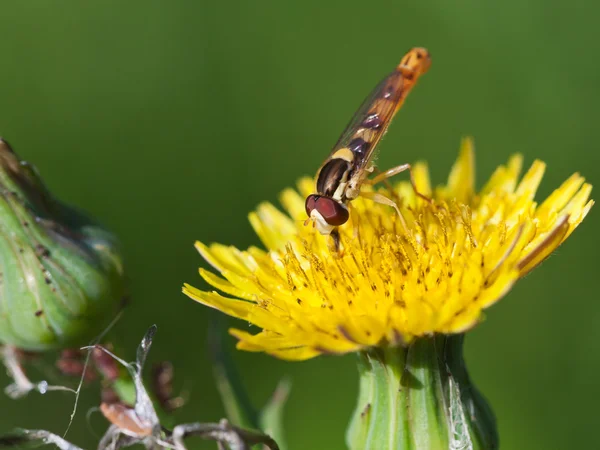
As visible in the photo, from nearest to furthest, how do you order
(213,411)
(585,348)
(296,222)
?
(296,222) → (585,348) → (213,411)

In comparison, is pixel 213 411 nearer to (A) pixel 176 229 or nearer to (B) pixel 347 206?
(A) pixel 176 229

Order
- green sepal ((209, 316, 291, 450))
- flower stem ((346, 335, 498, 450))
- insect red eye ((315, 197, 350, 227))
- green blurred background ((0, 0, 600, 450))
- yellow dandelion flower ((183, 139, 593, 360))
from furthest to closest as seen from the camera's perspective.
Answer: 1. green blurred background ((0, 0, 600, 450))
2. green sepal ((209, 316, 291, 450))
3. insect red eye ((315, 197, 350, 227))
4. flower stem ((346, 335, 498, 450))
5. yellow dandelion flower ((183, 139, 593, 360))

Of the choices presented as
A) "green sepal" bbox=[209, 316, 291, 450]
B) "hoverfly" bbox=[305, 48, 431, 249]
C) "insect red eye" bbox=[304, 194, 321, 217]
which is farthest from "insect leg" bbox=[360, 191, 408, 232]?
"green sepal" bbox=[209, 316, 291, 450]

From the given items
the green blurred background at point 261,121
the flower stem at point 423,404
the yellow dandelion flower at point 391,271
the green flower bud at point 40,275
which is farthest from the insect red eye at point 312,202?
the green blurred background at point 261,121

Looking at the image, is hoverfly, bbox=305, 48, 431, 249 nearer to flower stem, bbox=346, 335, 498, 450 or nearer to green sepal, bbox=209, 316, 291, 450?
flower stem, bbox=346, 335, 498, 450

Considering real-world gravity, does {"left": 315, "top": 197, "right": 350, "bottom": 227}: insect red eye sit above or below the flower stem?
above

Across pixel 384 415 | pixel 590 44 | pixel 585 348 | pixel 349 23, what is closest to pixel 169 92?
pixel 349 23

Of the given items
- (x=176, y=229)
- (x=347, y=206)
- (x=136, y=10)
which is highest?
(x=136, y=10)
